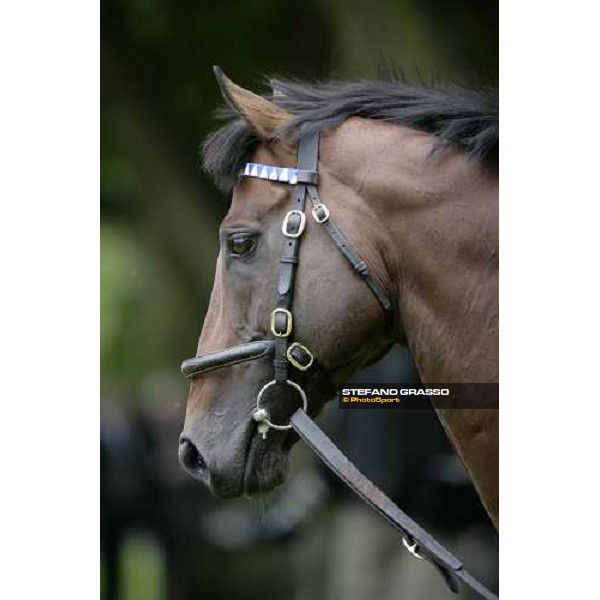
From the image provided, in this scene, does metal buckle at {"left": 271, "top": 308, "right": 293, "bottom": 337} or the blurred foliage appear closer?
metal buckle at {"left": 271, "top": 308, "right": 293, "bottom": 337}

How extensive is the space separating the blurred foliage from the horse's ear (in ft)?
2.34

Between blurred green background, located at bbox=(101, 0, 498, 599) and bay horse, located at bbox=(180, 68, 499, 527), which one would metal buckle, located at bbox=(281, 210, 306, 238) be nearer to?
bay horse, located at bbox=(180, 68, 499, 527)

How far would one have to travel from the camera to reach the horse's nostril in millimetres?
2428

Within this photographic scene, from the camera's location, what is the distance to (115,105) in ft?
11.5

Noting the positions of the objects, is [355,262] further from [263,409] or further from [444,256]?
[263,409]

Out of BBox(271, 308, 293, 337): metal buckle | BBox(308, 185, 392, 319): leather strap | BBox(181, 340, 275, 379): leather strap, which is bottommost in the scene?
BBox(181, 340, 275, 379): leather strap

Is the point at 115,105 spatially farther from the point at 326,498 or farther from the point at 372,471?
the point at 326,498

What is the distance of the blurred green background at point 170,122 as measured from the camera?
315 centimetres

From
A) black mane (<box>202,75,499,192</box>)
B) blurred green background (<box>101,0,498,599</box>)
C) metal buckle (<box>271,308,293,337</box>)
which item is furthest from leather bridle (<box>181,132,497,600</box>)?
blurred green background (<box>101,0,498,599</box>)

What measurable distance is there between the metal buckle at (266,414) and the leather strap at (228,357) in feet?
0.26

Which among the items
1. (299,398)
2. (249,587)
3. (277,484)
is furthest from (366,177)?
(249,587)

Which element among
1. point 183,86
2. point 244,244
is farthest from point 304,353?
point 183,86
